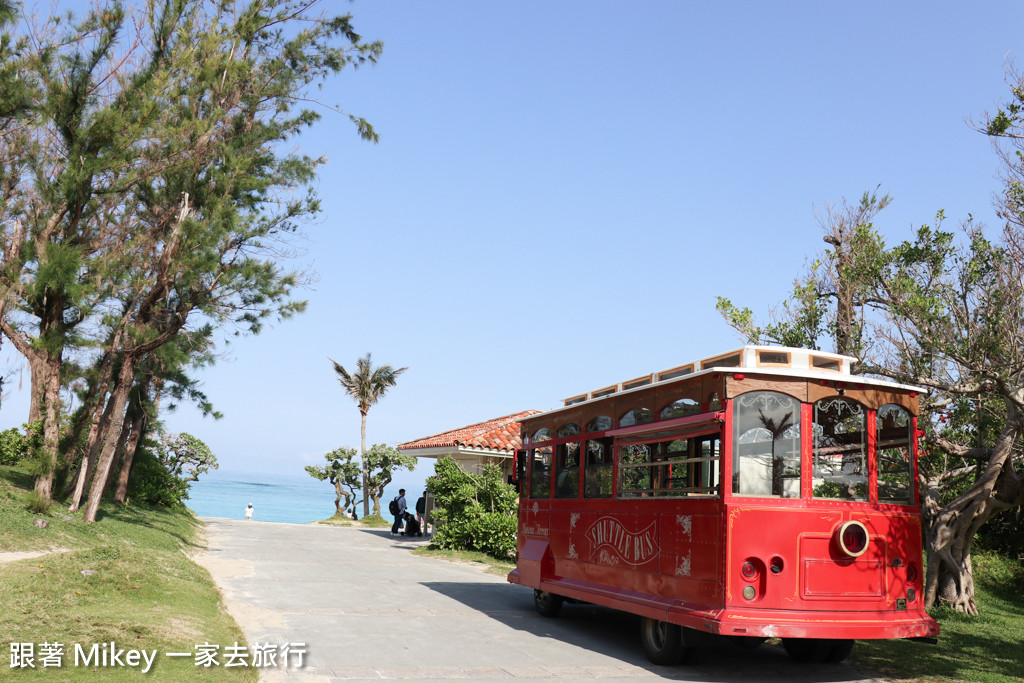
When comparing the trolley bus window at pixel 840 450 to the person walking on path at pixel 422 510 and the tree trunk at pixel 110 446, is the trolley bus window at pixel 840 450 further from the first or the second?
the person walking on path at pixel 422 510

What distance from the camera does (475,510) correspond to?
74.5ft

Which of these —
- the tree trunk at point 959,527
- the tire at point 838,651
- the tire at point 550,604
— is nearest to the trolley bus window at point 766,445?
the tire at point 838,651

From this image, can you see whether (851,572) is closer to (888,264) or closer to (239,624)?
(888,264)

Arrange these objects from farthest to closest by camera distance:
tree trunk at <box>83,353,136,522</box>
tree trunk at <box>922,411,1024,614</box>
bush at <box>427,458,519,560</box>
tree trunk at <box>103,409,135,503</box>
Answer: tree trunk at <box>103,409,135,503</box>, bush at <box>427,458,519,560</box>, tree trunk at <box>83,353,136,522</box>, tree trunk at <box>922,411,1024,614</box>

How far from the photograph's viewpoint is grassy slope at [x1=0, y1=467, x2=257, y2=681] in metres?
7.42

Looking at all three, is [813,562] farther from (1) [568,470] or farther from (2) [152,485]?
(2) [152,485]

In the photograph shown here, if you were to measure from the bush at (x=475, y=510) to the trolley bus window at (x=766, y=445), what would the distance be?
1380 cm

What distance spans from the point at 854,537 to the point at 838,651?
73.8 inches

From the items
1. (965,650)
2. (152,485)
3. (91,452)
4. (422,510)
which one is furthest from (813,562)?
(152,485)

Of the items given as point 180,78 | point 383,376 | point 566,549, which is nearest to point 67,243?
point 180,78

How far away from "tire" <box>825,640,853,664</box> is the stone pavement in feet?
0.49

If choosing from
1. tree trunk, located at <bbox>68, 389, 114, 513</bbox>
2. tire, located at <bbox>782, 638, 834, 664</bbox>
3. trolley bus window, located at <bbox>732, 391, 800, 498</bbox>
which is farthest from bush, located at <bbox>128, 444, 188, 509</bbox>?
trolley bus window, located at <bbox>732, 391, 800, 498</bbox>

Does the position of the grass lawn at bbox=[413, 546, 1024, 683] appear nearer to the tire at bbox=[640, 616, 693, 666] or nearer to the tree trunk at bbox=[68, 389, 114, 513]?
the tire at bbox=[640, 616, 693, 666]

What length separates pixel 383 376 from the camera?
47.3 metres
